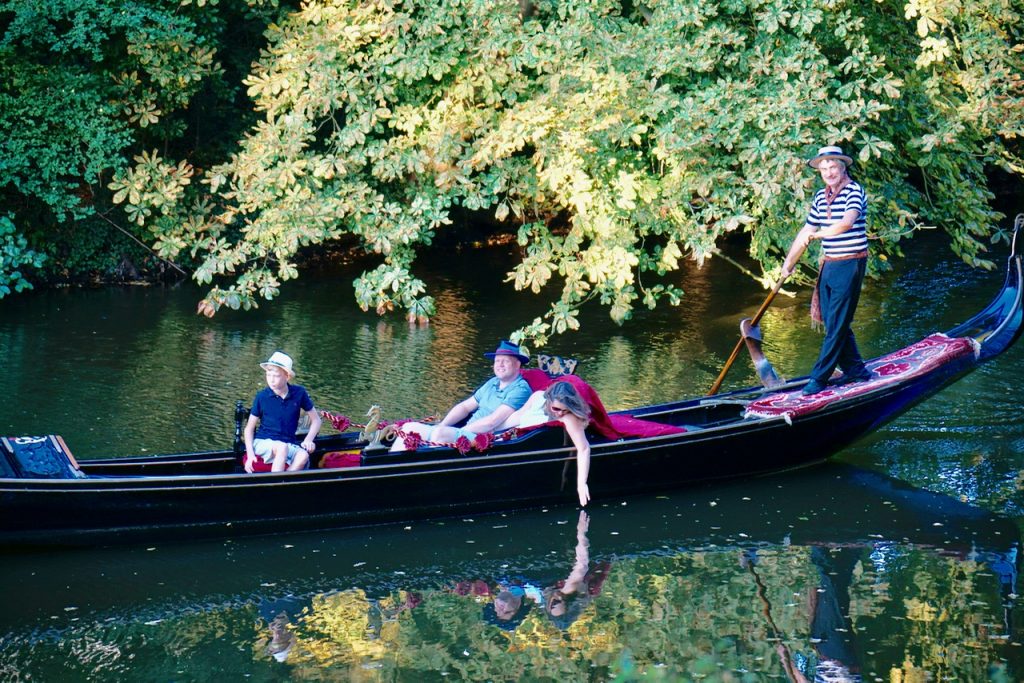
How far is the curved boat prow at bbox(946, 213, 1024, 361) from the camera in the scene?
29.0 ft

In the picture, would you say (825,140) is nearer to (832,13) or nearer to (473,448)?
(832,13)

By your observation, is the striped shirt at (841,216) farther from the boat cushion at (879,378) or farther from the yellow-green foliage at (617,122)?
the yellow-green foliage at (617,122)

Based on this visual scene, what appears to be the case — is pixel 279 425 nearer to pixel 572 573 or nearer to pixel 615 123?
pixel 572 573

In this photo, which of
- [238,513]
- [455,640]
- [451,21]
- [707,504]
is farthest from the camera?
[451,21]

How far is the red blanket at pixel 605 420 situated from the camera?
318 inches

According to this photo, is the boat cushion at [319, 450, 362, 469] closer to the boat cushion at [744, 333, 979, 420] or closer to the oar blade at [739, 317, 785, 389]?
the boat cushion at [744, 333, 979, 420]

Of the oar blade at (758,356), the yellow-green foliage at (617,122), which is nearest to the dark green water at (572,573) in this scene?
the oar blade at (758,356)

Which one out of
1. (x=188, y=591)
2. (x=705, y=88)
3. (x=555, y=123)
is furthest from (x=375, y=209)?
(x=188, y=591)

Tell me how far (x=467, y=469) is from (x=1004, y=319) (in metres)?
3.75

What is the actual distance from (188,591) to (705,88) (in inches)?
235

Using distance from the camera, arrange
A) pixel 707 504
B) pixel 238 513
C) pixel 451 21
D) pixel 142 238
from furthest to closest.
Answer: pixel 142 238 < pixel 451 21 < pixel 707 504 < pixel 238 513

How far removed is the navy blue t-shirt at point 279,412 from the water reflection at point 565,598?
0.60m

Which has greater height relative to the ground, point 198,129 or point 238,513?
point 198,129

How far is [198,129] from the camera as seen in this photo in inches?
651
